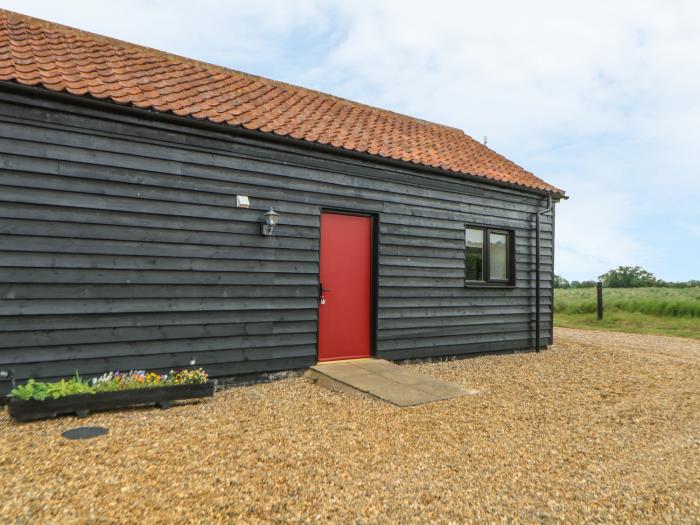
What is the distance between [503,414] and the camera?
4637 mm

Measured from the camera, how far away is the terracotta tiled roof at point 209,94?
17.3 ft

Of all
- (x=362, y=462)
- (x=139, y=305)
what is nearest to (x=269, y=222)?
(x=139, y=305)

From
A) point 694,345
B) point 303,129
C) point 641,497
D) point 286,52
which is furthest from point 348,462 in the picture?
point 694,345

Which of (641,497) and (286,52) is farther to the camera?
(286,52)

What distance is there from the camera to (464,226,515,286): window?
8.27m

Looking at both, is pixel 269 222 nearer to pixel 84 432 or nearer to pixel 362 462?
pixel 84 432

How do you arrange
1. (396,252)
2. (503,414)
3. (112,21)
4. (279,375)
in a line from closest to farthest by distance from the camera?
1. (503,414)
2. (279,375)
3. (396,252)
4. (112,21)

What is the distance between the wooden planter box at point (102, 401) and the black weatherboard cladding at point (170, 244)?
741 millimetres

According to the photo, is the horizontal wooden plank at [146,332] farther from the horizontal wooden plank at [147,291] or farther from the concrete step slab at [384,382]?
the concrete step slab at [384,382]

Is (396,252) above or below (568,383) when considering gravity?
above

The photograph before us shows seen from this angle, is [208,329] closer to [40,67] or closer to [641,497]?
[40,67]

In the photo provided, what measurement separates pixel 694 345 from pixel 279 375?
10.3m

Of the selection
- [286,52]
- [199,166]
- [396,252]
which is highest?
[286,52]

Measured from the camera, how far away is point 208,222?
5.57m
